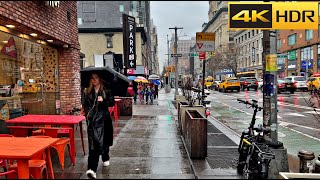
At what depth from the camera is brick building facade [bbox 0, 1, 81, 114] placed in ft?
23.6

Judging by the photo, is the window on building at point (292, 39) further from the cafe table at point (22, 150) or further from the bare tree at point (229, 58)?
the cafe table at point (22, 150)

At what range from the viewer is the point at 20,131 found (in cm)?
638

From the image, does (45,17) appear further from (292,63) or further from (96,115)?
(292,63)

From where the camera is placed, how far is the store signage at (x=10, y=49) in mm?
8023

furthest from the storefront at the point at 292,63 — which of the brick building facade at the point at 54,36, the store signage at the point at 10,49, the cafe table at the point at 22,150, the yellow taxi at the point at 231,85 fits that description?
the cafe table at the point at 22,150

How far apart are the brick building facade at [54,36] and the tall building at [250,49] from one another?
5364cm

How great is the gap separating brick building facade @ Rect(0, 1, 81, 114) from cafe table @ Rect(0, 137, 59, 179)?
299 cm

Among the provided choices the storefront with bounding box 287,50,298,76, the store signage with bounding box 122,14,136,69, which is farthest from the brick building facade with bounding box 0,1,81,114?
the storefront with bounding box 287,50,298,76

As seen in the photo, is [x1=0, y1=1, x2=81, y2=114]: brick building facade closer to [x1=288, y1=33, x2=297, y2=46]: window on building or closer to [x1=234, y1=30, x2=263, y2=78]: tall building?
[x1=288, y1=33, x2=297, y2=46]: window on building

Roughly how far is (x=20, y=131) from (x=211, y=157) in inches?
155

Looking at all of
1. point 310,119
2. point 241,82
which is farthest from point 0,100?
point 241,82

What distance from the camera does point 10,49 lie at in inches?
324

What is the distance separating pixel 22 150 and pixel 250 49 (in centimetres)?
7182

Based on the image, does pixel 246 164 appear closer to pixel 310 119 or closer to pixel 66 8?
pixel 66 8
